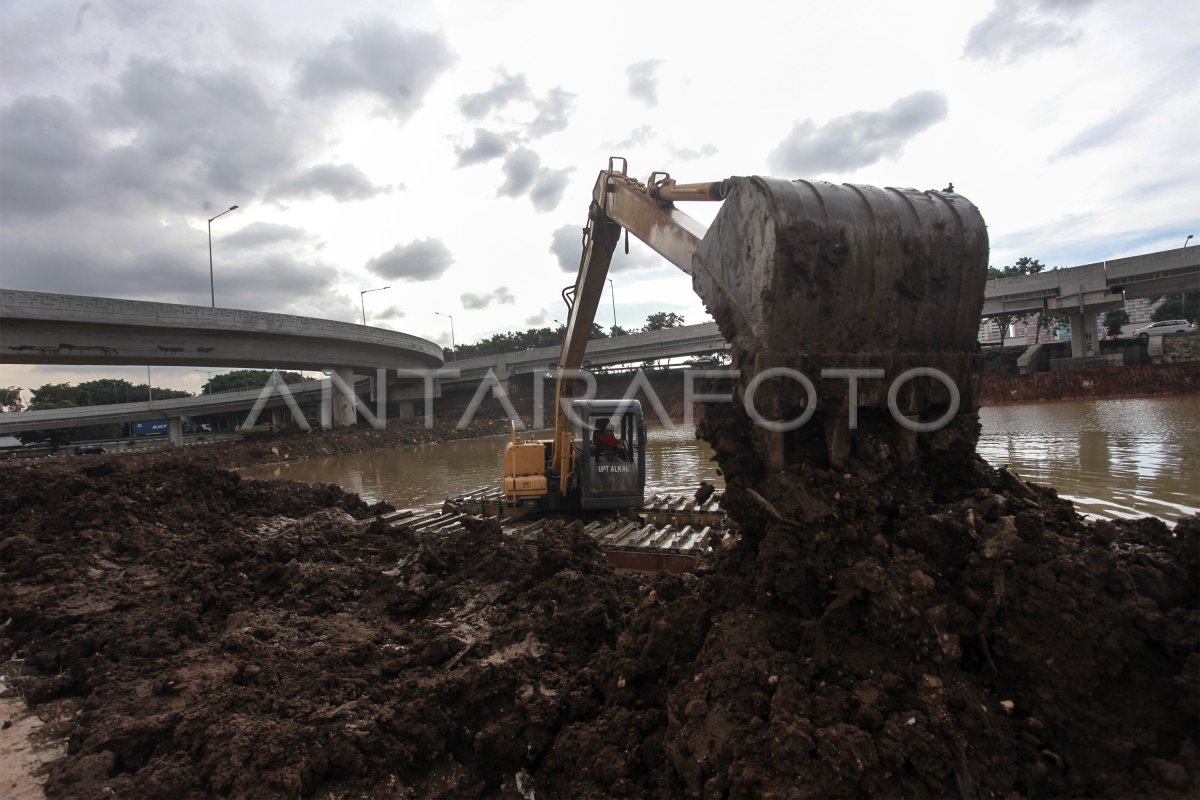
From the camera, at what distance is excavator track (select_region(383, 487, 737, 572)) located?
22.5 feet

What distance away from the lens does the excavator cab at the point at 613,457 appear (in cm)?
874

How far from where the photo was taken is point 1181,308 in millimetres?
53625

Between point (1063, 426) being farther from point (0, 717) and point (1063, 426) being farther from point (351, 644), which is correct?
point (0, 717)

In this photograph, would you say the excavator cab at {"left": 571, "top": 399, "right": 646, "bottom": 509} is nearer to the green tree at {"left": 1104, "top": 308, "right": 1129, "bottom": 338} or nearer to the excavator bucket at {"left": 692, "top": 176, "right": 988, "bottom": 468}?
the excavator bucket at {"left": 692, "top": 176, "right": 988, "bottom": 468}

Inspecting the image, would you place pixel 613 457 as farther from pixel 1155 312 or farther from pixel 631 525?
pixel 1155 312

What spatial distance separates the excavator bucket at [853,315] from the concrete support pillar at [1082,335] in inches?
1444

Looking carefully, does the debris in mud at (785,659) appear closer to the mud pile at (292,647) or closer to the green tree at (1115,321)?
the mud pile at (292,647)

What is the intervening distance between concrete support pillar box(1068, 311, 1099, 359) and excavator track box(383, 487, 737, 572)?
108 feet

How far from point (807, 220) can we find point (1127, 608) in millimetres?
2387

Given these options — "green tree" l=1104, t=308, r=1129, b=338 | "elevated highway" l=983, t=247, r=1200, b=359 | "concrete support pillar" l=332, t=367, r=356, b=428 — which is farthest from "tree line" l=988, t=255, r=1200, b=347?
"concrete support pillar" l=332, t=367, r=356, b=428

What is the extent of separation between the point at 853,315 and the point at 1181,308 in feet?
233

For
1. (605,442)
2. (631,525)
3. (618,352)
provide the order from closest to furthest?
(631,525), (605,442), (618,352)

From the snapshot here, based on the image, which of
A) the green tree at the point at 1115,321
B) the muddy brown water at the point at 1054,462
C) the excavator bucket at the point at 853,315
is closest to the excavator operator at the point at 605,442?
the muddy brown water at the point at 1054,462

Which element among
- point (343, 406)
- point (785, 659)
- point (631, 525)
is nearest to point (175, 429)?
point (343, 406)
